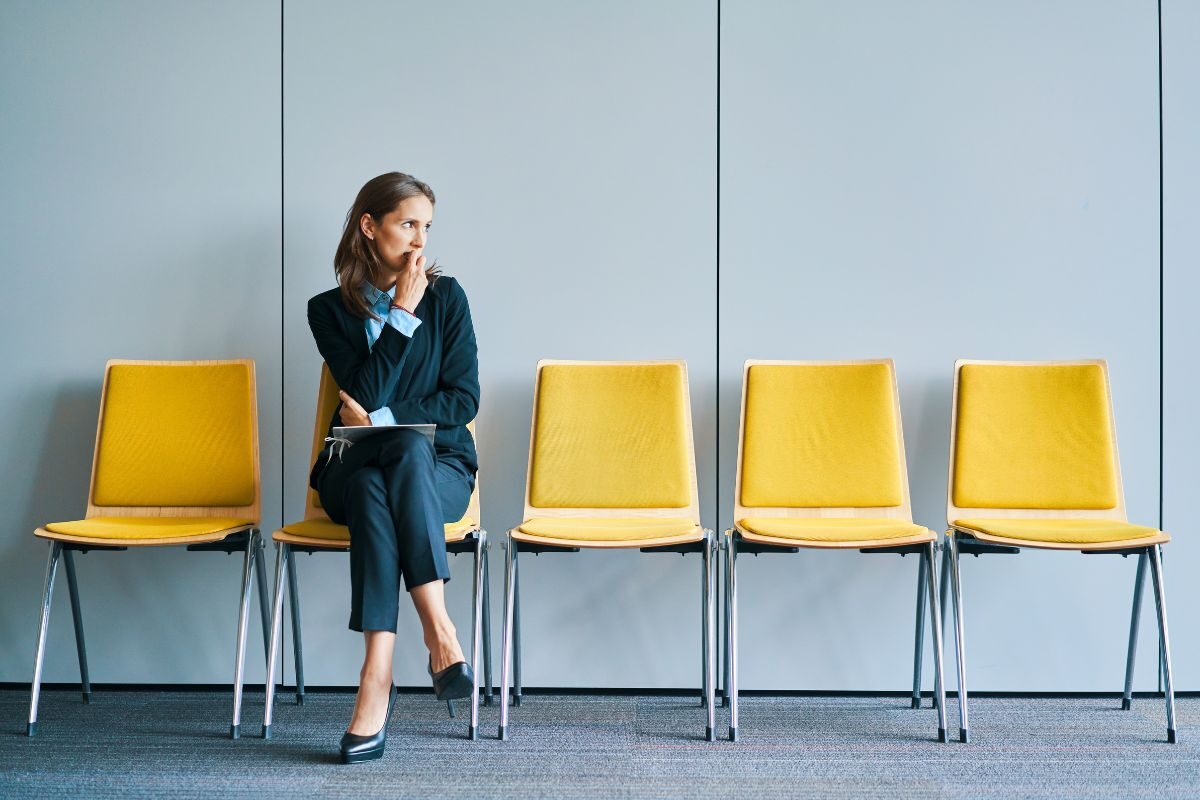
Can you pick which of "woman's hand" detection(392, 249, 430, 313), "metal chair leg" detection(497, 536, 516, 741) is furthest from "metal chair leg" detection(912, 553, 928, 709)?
"woman's hand" detection(392, 249, 430, 313)

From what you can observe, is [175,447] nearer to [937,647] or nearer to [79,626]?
[79,626]

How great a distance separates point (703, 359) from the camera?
295cm

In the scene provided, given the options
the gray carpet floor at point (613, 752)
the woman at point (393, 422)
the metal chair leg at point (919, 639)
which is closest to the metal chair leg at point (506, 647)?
the gray carpet floor at point (613, 752)

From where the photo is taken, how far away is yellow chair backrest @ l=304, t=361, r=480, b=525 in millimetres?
2713

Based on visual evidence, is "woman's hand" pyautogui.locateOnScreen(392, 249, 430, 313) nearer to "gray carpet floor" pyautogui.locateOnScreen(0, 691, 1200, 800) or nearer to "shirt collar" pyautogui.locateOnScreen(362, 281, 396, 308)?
"shirt collar" pyautogui.locateOnScreen(362, 281, 396, 308)

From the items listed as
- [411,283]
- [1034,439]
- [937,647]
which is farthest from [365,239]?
[1034,439]

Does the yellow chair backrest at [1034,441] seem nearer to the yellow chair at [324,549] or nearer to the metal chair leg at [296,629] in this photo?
the yellow chair at [324,549]

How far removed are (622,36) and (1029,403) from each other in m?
1.68

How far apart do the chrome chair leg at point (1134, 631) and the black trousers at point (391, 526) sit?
1952mm

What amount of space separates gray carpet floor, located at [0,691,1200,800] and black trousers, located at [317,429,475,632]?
1.31 ft

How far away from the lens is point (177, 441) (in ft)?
9.30

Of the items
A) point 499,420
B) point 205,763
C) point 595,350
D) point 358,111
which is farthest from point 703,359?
point 205,763

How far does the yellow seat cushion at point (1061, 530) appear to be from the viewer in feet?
7.75

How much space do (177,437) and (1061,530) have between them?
2509 mm
